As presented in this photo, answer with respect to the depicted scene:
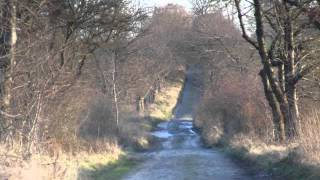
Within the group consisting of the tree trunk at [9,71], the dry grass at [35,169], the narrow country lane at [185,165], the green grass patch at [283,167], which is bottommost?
the narrow country lane at [185,165]

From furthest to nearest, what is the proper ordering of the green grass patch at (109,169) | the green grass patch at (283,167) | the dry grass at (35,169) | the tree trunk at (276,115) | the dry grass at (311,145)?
the tree trunk at (276,115), the green grass patch at (109,169), the dry grass at (311,145), the green grass patch at (283,167), the dry grass at (35,169)

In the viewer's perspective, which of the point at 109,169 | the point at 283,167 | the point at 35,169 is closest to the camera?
the point at 35,169

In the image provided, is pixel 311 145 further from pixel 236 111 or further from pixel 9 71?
pixel 236 111

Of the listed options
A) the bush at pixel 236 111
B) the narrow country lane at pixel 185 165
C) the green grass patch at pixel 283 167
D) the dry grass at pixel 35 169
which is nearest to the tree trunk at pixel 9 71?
the dry grass at pixel 35 169

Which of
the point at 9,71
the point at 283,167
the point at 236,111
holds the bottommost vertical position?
the point at 283,167

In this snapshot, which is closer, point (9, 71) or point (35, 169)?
point (35, 169)

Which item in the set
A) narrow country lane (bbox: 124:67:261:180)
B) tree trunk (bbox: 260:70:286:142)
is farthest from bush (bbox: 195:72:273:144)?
narrow country lane (bbox: 124:67:261:180)

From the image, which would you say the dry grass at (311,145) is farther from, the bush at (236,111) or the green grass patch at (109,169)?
the bush at (236,111)

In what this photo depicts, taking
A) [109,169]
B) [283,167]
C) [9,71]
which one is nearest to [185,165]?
[109,169]

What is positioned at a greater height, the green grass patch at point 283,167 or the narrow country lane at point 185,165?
the green grass patch at point 283,167

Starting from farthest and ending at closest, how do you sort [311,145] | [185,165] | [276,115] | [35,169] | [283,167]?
1. [185,165]
2. [276,115]
3. [283,167]
4. [311,145]
5. [35,169]

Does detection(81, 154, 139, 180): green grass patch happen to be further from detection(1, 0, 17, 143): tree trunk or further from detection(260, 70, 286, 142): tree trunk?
detection(260, 70, 286, 142): tree trunk

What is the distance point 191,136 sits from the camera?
50188 mm

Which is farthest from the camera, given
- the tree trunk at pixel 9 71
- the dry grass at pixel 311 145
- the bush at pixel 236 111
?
the bush at pixel 236 111
